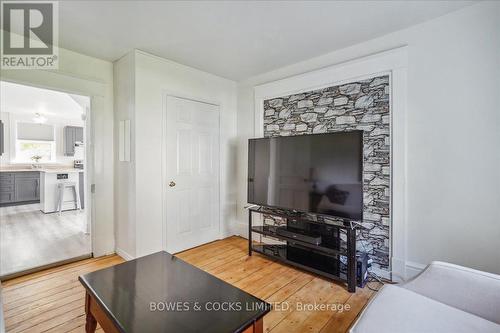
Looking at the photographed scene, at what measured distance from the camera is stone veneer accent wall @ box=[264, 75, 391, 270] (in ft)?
7.90

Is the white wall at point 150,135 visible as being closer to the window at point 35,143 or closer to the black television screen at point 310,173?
the black television screen at point 310,173

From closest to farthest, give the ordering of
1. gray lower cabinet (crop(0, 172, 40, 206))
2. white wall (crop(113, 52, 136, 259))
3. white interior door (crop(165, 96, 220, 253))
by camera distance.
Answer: white wall (crop(113, 52, 136, 259)), white interior door (crop(165, 96, 220, 253)), gray lower cabinet (crop(0, 172, 40, 206))

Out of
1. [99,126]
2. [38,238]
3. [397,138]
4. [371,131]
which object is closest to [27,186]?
[38,238]

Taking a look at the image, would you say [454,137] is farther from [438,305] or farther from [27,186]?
[27,186]

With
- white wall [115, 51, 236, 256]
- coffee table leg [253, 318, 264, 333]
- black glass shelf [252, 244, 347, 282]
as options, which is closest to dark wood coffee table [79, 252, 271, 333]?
coffee table leg [253, 318, 264, 333]

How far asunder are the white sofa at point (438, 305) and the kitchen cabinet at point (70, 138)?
27.2 ft

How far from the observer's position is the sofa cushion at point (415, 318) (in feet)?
3.49

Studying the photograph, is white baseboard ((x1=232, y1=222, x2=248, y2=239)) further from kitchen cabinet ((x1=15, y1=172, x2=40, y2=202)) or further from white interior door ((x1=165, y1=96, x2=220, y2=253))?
kitchen cabinet ((x1=15, y1=172, x2=40, y2=202))

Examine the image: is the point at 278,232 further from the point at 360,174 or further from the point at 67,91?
the point at 67,91

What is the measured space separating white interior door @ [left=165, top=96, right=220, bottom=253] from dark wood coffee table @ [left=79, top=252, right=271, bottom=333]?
1439mm

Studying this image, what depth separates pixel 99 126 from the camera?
2.97 meters

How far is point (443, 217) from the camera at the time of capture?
2.11 m

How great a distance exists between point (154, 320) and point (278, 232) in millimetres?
1756

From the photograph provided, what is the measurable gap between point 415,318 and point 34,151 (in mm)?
8865
